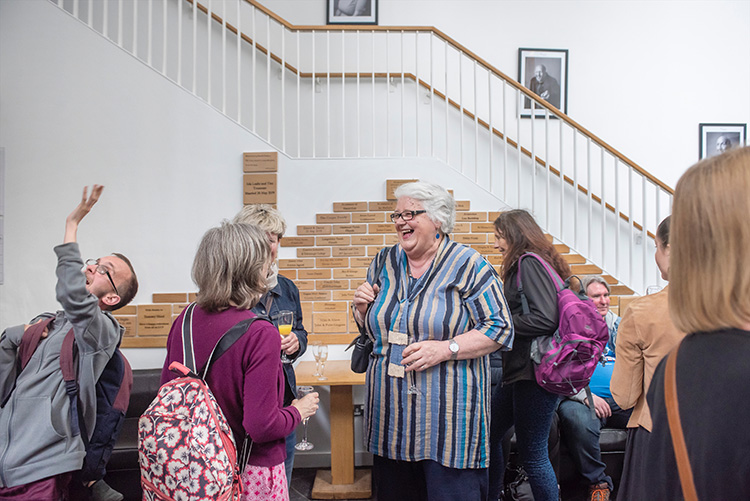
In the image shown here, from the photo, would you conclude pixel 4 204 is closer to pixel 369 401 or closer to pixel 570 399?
pixel 369 401

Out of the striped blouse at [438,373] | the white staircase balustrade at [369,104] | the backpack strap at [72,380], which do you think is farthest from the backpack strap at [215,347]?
the white staircase balustrade at [369,104]

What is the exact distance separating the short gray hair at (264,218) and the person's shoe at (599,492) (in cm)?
210

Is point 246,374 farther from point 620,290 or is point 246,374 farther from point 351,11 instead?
point 351,11

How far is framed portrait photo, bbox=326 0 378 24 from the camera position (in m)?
4.99

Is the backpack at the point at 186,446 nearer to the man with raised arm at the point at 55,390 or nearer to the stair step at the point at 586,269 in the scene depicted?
the man with raised arm at the point at 55,390

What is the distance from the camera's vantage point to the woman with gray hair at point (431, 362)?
1.70m

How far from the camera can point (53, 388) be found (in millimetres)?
1555

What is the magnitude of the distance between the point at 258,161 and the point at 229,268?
246 centimetres

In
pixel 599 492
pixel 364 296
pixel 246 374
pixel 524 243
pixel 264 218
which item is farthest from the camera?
pixel 599 492

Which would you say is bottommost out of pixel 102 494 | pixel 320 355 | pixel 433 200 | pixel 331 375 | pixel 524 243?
pixel 102 494

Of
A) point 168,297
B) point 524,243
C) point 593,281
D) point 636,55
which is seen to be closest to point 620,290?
point 593,281

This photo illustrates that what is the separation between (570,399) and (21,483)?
2.61 meters

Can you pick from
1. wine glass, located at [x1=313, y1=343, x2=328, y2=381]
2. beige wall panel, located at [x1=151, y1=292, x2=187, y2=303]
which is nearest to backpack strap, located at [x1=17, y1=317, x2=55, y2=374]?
wine glass, located at [x1=313, y1=343, x2=328, y2=381]

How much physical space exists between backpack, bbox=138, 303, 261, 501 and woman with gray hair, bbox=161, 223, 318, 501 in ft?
0.24
